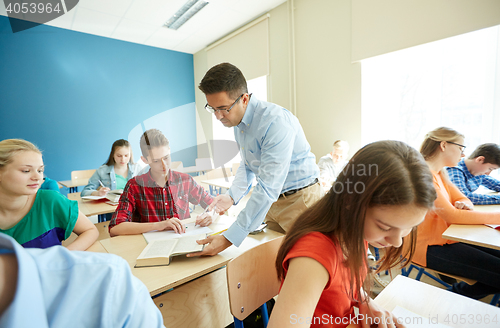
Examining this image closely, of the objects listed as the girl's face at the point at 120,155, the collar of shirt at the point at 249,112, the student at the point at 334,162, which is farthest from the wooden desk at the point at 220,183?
the collar of shirt at the point at 249,112

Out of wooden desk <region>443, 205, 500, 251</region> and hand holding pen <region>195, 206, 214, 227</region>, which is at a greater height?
hand holding pen <region>195, 206, 214, 227</region>

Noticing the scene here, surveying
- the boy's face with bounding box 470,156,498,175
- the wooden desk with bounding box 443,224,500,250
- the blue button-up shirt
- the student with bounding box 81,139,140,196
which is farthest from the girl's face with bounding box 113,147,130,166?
the boy's face with bounding box 470,156,498,175

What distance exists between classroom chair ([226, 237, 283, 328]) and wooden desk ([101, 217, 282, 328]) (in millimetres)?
156

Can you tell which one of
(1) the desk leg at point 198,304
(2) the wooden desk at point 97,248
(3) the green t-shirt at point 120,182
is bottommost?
(1) the desk leg at point 198,304

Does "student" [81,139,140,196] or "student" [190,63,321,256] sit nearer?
"student" [190,63,321,256]

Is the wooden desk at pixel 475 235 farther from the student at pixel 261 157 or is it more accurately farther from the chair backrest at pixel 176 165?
the chair backrest at pixel 176 165

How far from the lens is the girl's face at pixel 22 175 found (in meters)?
1.19

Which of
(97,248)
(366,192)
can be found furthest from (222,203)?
(366,192)

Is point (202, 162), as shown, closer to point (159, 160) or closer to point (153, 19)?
point (159, 160)

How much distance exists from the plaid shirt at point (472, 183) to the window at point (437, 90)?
41 centimetres

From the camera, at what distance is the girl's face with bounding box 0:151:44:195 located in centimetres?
119

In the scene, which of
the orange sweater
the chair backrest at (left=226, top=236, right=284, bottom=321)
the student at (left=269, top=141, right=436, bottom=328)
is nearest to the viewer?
the student at (left=269, top=141, right=436, bottom=328)

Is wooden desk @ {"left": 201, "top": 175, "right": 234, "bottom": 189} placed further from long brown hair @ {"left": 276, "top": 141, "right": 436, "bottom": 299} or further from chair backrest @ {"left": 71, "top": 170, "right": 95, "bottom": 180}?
long brown hair @ {"left": 276, "top": 141, "right": 436, "bottom": 299}

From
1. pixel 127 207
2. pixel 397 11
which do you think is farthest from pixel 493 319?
pixel 397 11
